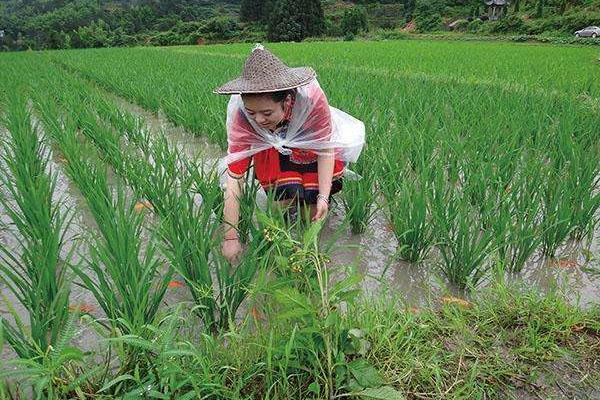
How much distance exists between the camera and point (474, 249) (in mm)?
1424

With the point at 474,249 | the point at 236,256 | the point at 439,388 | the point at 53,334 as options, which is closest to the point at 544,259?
the point at 474,249

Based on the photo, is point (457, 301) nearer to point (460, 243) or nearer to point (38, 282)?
point (460, 243)

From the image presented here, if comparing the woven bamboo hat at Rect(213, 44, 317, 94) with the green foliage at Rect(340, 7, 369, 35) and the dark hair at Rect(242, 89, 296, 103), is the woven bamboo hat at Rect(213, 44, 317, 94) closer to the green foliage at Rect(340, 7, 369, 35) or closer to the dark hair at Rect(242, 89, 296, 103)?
the dark hair at Rect(242, 89, 296, 103)

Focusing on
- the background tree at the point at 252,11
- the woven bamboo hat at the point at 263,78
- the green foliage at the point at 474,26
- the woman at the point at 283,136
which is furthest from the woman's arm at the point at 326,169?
the background tree at the point at 252,11

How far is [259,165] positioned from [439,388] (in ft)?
3.87

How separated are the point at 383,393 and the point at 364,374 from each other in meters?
0.06

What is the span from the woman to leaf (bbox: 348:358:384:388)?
24.4 inches

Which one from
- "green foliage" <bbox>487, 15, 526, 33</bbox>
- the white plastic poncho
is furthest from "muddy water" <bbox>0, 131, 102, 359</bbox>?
"green foliage" <bbox>487, 15, 526, 33</bbox>

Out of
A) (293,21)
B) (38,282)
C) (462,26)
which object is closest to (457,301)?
(38,282)

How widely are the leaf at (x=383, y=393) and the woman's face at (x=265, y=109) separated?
38.6 inches

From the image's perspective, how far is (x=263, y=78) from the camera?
59.1 inches

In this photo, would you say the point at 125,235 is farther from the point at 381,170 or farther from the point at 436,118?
the point at 436,118

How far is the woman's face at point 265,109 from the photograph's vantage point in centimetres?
157

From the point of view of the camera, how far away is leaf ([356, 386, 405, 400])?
3.11 ft
